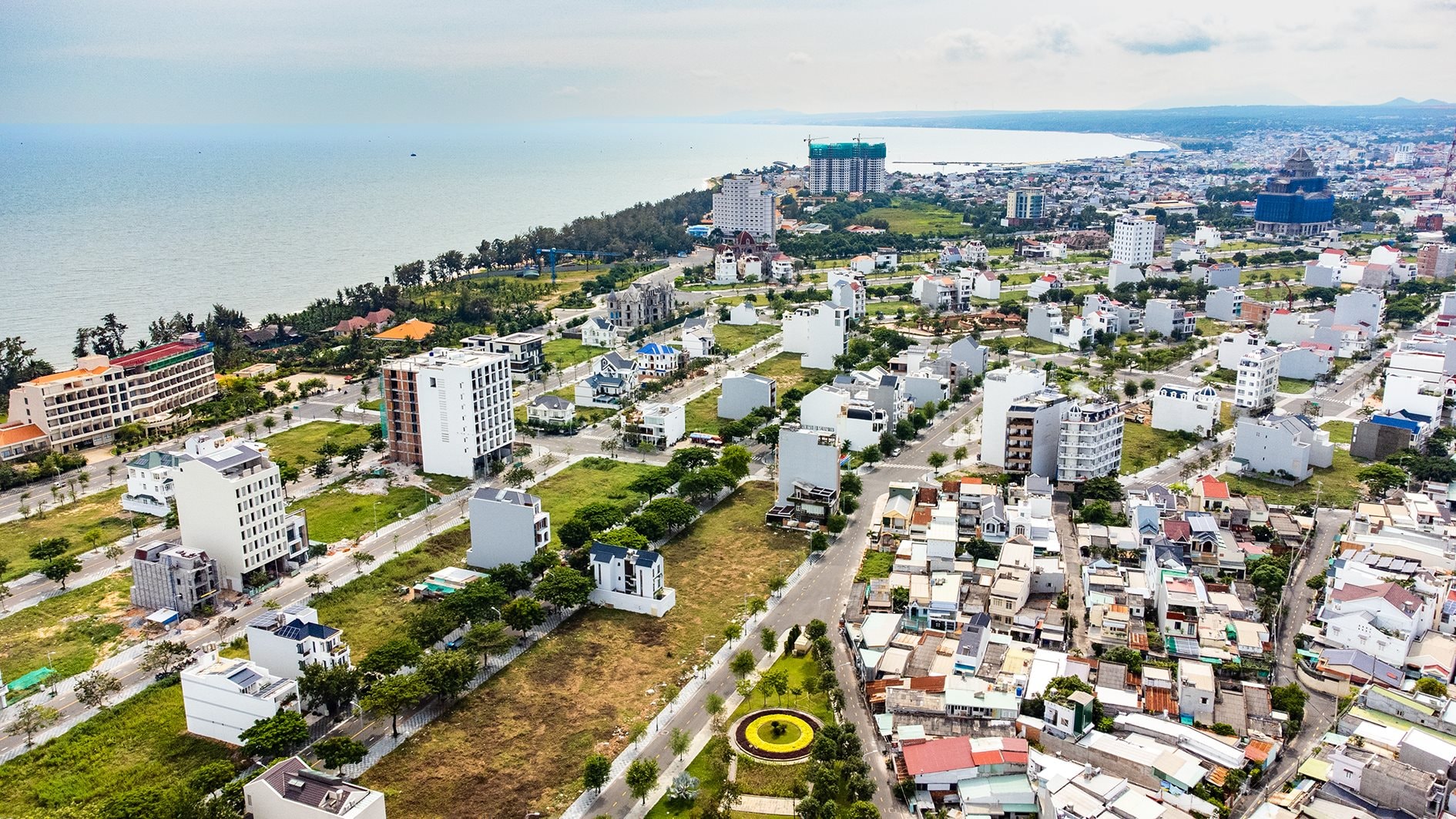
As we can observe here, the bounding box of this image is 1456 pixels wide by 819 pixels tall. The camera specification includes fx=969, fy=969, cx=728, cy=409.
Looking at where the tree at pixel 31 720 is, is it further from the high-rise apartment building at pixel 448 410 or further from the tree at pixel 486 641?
the high-rise apartment building at pixel 448 410

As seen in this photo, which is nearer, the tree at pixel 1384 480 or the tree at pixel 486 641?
the tree at pixel 486 641

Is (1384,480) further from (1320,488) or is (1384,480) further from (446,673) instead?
(446,673)

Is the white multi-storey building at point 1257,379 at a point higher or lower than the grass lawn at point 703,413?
higher

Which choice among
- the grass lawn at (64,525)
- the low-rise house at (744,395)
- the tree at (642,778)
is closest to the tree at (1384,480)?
the low-rise house at (744,395)

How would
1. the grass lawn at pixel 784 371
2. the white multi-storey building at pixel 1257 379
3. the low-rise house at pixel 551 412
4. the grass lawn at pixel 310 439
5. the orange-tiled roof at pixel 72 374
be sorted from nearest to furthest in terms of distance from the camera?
the grass lawn at pixel 310 439 → the orange-tiled roof at pixel 72 374 → the low-rise house at pixel 551 412 → the white multi-storey building at pixel 1257 379 → the grass lawn at pixel 784 371

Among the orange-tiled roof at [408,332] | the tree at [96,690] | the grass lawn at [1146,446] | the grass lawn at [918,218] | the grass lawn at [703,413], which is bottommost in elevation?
the tree at [96,690]

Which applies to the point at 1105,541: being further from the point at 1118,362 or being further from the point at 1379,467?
the point at 1118,362

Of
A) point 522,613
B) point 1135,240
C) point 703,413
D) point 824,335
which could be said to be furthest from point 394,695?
point 1135,240
